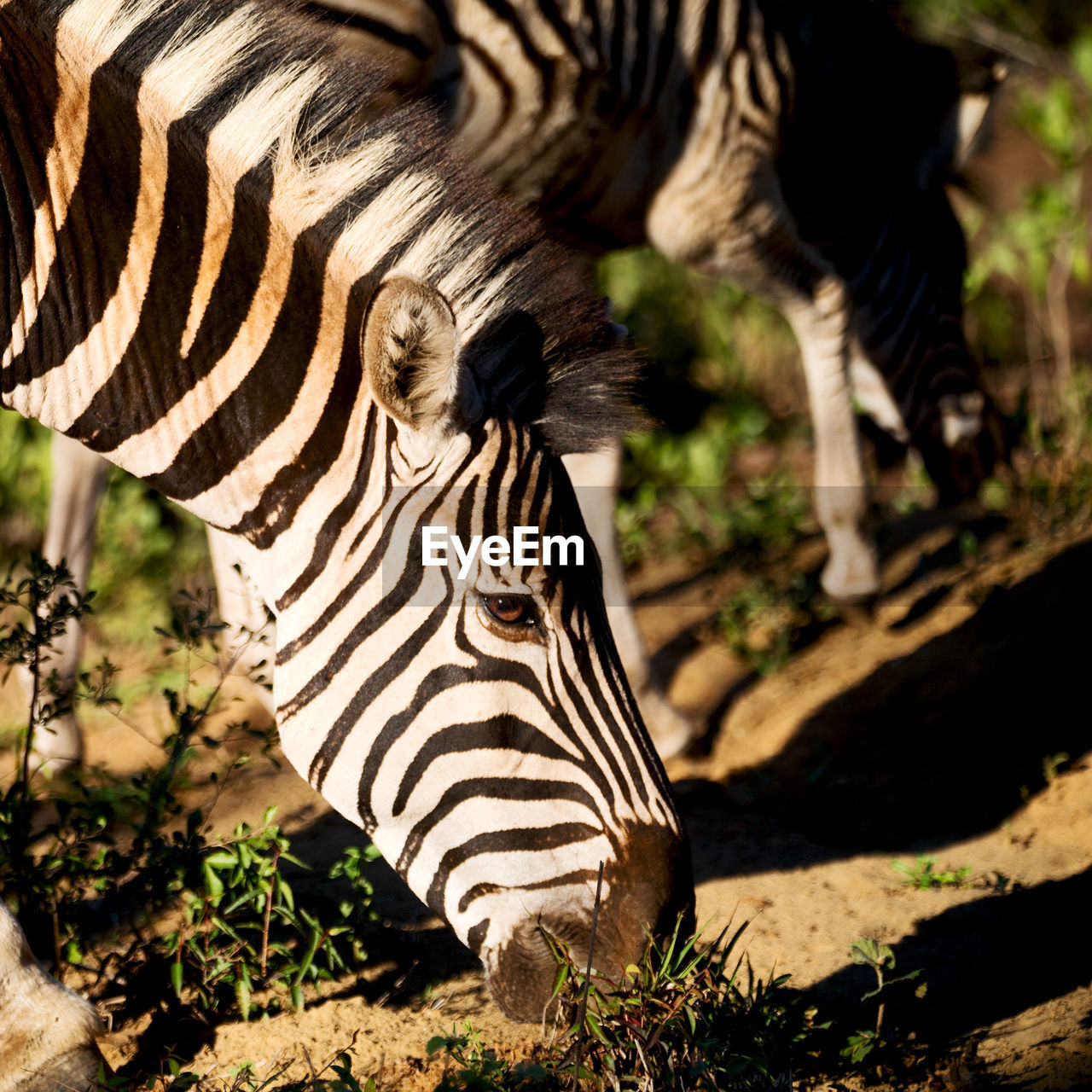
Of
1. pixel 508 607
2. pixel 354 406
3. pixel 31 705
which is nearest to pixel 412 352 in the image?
pixel 354 406

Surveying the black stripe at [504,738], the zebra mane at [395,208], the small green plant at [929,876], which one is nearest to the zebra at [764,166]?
the zebra mane at [395,208]

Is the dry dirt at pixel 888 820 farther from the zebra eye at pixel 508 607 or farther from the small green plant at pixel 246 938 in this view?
the zebra eye at pixel 508 607

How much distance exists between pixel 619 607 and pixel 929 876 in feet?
4.80

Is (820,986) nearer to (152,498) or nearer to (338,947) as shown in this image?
(338,947)

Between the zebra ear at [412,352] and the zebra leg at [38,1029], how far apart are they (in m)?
1.33

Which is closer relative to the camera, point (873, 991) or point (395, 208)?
point (395, 208)

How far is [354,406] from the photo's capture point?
2309 mm

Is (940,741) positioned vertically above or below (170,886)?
below

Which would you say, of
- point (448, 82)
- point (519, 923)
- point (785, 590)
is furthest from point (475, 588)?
point (785, 590)

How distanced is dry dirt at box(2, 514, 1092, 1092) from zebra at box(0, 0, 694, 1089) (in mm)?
604

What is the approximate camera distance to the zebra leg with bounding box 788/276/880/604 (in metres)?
4.85

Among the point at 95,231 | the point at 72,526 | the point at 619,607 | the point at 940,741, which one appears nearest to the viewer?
the point at 95,231

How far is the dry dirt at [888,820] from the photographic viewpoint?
2.62 m

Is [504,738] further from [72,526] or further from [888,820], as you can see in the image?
[72,526]
